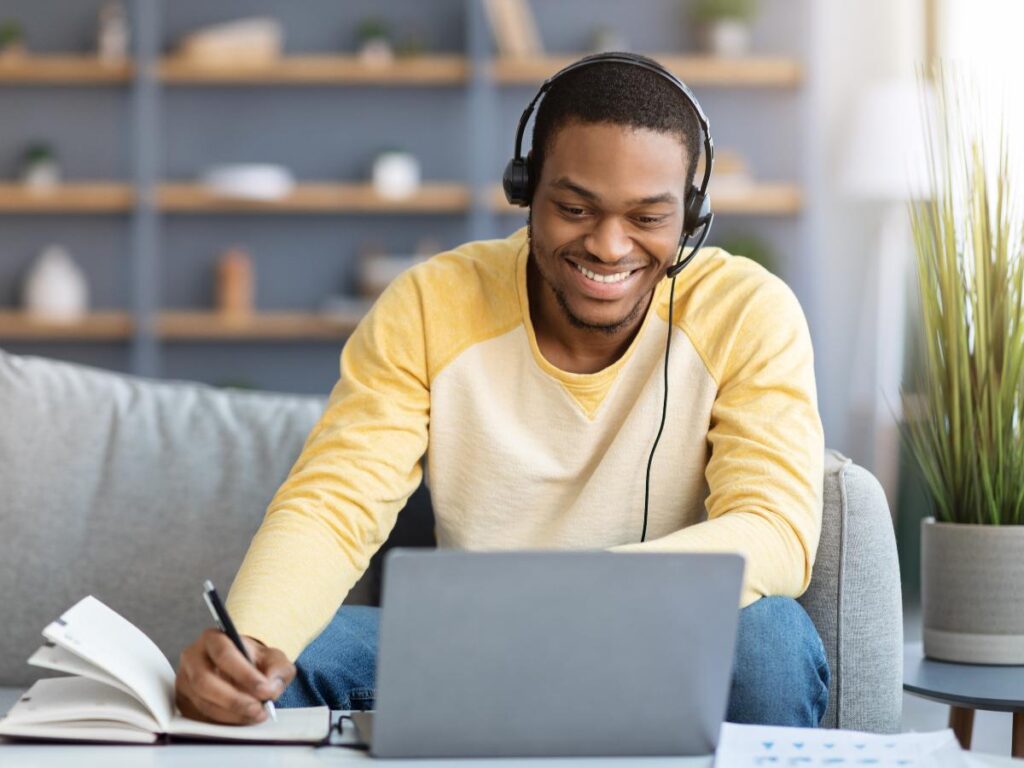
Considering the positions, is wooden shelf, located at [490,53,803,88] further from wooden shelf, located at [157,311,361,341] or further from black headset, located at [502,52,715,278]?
black headset, located at [502,52,715,278]

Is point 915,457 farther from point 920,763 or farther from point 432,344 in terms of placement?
point 920,763

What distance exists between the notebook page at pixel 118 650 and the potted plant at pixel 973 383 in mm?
1014

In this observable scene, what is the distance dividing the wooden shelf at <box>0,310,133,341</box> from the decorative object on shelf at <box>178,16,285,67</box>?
902 mm

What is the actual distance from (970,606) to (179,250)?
356 centimetres

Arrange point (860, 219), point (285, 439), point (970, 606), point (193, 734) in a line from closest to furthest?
point (193, 734) < point (970, 606) < point (285, 439) < point (860, 219)

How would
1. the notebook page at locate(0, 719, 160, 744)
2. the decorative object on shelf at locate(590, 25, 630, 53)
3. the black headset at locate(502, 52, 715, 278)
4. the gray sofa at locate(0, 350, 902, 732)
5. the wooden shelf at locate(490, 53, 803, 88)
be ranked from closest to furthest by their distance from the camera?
the notebook page at locate(0, 719, 160, 744) < the black headset at locate(502, 52, 715, 278) < the gray sofa at locate(0, 350, 902, 732) < the wooden shelf at locate(490, 53, 803, 88) < the decorative object on shelf at locate(590, 25, 630, 53)

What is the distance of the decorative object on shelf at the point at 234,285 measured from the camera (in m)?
4.58

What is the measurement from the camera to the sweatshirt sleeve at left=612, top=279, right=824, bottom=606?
130cm

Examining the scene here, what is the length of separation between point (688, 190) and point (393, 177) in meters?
3.11

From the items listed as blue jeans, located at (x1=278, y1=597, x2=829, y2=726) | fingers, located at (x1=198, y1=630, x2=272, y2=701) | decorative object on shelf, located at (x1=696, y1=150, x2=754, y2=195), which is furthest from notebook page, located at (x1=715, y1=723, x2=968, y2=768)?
decorative object on shelf, located at (x1=696, y1=150, x2=754, y2=195)

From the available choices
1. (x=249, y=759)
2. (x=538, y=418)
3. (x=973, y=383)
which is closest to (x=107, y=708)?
(x=249, y=759)

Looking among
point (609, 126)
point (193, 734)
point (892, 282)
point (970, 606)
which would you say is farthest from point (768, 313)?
point (892, 282)

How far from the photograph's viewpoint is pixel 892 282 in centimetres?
417

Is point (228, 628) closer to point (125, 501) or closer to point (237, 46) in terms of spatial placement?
point (125, 501)
